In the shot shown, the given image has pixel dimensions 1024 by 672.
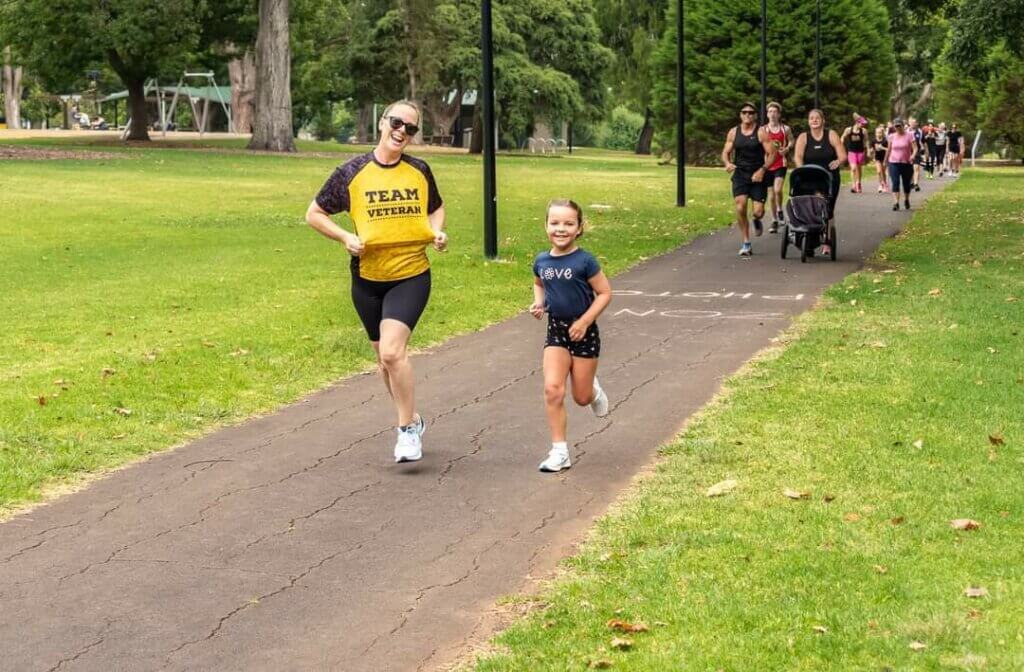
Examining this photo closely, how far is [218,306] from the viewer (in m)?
15.0

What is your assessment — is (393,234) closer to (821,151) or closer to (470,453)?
(470,453)

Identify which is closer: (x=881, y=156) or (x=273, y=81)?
(x=881, y=156)

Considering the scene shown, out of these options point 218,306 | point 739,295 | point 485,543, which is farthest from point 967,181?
point 485,543

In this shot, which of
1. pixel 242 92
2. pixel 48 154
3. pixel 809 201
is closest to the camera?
pixel 809 201

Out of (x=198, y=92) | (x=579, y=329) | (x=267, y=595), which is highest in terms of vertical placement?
(x=198, y=92)

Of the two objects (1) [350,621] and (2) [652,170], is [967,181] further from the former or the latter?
(1) [350,621]

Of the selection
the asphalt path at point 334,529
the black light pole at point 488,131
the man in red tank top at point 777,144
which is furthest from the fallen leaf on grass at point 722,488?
the man in red tank top at point 777,144

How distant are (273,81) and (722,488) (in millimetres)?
49920

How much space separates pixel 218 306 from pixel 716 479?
8404 millimetres

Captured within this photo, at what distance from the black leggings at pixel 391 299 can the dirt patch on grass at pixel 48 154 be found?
39723mm

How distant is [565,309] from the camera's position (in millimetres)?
8016

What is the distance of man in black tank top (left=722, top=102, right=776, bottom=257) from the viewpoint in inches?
765

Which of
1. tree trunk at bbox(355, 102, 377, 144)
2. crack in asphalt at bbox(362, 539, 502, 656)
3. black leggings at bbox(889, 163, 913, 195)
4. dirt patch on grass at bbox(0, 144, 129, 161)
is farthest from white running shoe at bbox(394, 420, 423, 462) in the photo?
tree trunk at bbox(355, 102, 377, 144)

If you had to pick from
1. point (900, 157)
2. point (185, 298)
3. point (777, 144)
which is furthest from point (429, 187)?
point (900, 157)
